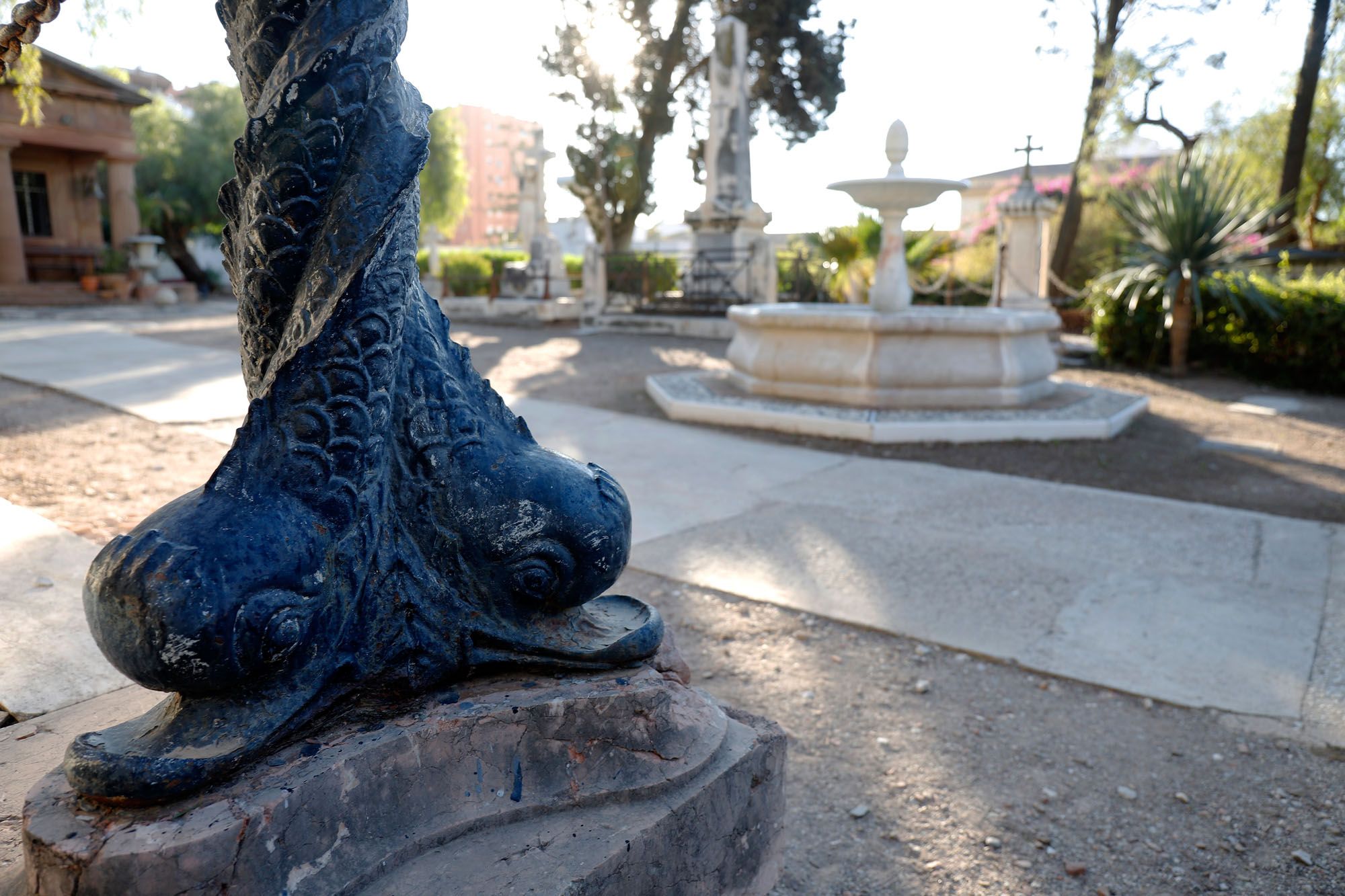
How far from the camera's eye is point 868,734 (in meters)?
2.79

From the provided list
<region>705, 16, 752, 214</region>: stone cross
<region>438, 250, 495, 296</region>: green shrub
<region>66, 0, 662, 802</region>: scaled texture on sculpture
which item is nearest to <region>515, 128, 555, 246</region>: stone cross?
Result: <region>438, 250, 495, 296</region>: green shrub

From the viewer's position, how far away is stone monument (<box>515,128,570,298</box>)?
19.1m

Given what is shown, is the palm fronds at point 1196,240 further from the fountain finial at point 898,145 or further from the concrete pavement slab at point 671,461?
the concrete pavement slab at point 671,461

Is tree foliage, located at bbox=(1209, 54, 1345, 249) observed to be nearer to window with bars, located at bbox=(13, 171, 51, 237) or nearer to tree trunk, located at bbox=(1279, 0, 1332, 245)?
tree trunk, located at bbox=(1279, 0, 1332, 245)

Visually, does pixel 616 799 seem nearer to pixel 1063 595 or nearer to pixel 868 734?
pixel 868 734

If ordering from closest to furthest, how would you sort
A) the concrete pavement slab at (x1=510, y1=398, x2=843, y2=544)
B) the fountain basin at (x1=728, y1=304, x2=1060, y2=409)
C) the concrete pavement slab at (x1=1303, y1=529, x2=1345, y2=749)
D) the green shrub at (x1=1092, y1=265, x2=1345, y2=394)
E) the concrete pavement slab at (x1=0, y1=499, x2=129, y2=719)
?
the concrete pavement slab at (x1=0, y1=499, x2=129, y2=719), the concrete pavement slab at (x1=1303, y1=529, x2=1345, y2=749), the concrete pavement slab at (x1=510, y1=398, x2=843, y2=544), the fountain basin at (x1=728, y1=304, x2=1060, y2=409), the green shrub at (x1=1092, y1=265, x2=1345, y2=394)

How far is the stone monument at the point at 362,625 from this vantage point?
1.33 meters

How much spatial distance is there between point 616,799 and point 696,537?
2881 mm

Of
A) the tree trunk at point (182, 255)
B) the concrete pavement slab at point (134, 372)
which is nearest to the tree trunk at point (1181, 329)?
the concrete pavement slab at point (134, 372)

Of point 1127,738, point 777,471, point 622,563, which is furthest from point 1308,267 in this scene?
point 622,563

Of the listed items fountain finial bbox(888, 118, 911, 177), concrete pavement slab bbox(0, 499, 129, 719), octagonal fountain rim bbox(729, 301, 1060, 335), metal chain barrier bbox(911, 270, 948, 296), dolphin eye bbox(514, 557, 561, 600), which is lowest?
concrete pavement slab bbox(0, 499, 129, 719)

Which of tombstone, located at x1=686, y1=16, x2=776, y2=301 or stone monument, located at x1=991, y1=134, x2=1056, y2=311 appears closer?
stone monument, located at x1=991, y1=134, x2=1056, y2=311

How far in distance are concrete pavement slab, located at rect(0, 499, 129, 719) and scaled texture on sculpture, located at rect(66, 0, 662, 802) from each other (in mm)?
1185

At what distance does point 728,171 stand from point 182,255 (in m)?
18.7
